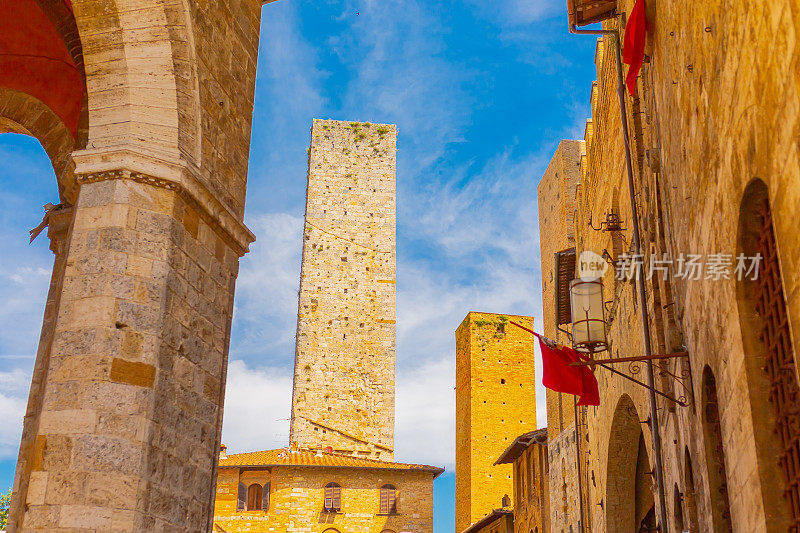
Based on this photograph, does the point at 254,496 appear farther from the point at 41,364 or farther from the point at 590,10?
the point at 41,364

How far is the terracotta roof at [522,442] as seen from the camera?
19.1 metres

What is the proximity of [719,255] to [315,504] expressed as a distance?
2115cm

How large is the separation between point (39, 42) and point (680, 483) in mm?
6821

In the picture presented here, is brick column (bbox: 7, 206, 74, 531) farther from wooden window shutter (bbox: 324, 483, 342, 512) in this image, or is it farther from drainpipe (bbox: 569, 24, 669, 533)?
wooden window shutter (bbox: 324, 483, 342, 512)

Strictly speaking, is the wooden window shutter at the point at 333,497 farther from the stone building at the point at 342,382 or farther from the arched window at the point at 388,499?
the arched window at the point at 388,499

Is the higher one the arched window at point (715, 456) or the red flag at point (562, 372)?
the red flag at point (562, 372)

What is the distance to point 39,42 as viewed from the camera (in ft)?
24.2

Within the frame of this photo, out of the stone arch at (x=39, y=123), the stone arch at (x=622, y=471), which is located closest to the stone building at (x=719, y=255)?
the stone arch at (x=622, y=471)

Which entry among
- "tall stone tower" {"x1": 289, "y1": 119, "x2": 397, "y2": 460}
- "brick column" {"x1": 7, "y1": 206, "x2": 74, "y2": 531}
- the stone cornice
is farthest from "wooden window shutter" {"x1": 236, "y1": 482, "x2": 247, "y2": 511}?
the stone cornice

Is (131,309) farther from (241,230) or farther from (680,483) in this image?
(680,483)

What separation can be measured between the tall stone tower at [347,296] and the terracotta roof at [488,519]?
3580 mm

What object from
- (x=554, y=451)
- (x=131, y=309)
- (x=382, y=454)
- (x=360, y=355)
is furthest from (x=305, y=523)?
(x=131, y=309)

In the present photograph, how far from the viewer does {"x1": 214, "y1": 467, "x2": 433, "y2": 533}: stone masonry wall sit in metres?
23.8

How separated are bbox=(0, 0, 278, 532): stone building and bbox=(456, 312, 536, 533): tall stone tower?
786 inches
